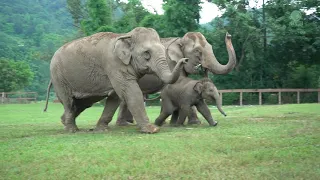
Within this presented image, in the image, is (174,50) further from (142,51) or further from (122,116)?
(142,51)

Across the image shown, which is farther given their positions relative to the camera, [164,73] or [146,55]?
[146,55]

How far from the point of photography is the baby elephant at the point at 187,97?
10773 millimetres

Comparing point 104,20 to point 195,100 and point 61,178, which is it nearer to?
point 195,100

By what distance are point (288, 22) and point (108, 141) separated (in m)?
26.9

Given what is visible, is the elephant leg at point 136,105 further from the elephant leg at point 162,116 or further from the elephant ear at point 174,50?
the elephant ear at point 174,50

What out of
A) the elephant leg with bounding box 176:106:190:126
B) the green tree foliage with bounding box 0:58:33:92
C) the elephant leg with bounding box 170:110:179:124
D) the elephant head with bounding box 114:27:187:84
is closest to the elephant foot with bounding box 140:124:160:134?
the elephant head with bounding box 114:27:187:84

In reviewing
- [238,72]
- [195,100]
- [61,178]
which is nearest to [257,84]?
[238,72]

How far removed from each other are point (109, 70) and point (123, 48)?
556mm

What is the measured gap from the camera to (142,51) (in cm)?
979

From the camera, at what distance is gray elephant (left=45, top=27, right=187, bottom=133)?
9.56 metres

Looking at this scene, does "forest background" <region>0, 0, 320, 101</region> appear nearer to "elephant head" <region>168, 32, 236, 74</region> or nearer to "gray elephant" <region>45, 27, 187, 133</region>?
"elephant head" <region>168, 32, 236, 74</region>

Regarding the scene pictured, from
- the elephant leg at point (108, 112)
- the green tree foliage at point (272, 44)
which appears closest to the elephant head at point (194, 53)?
the elephant leg at point (108, 112)

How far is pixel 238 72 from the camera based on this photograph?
113 feet

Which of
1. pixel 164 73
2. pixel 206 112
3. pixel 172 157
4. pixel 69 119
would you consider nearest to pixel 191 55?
pixel 206 112
